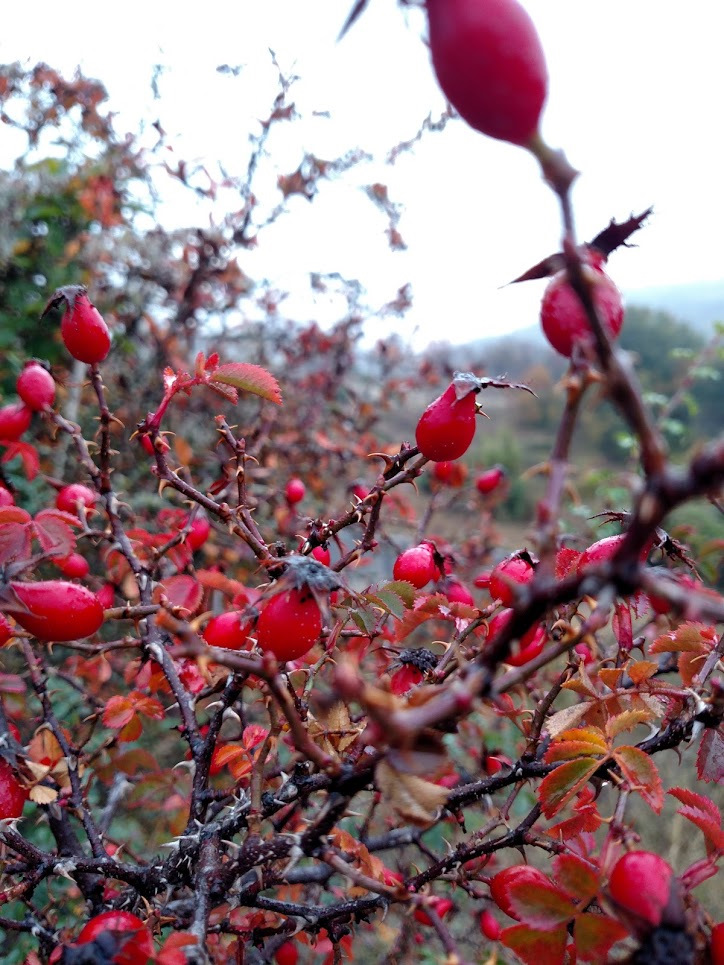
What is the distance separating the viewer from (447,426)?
83 cm

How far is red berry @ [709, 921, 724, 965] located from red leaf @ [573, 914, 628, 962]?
90mm

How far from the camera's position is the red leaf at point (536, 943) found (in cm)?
66

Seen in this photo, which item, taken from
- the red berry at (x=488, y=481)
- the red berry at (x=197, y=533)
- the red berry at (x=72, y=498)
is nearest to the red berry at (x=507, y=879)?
the red berry at (x=197, y=533)

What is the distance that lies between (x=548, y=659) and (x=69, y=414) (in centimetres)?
251

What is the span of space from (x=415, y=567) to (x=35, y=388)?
0.83 metres

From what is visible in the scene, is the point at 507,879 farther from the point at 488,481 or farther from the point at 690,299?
the point at 690,299

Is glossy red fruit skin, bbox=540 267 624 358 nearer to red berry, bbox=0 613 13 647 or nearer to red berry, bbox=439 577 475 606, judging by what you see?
red berry, bbox=0 613 13 647

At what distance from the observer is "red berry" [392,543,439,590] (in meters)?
1.08

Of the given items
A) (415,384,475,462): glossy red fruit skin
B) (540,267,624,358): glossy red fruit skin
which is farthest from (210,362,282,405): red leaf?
(540,267,624,358): glossy red fruit skin

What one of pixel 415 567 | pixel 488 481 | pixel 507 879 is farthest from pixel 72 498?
pixel 488 481

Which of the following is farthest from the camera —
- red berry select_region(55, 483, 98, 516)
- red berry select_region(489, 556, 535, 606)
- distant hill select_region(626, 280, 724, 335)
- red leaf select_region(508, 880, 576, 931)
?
distant hill select_region(626, 280, 724, 335)

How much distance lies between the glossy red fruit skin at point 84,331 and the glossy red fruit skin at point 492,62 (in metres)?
0.79

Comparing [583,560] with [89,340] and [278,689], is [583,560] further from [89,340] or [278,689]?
[89,340]

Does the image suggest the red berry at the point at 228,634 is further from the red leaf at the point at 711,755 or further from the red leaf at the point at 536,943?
the red leaf at the point at 711,755
